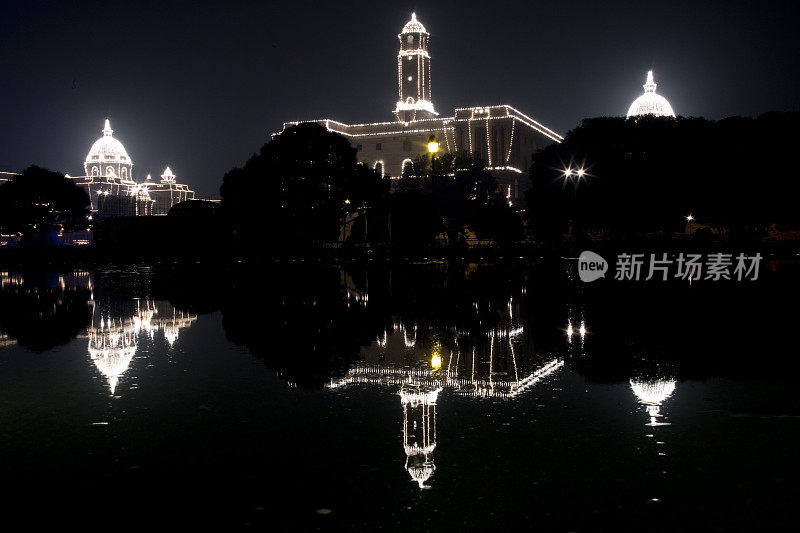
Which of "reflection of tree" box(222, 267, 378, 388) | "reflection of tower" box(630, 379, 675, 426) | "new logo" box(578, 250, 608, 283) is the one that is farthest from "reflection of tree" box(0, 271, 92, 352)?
"new logo" box(578, 250, 608, 283)

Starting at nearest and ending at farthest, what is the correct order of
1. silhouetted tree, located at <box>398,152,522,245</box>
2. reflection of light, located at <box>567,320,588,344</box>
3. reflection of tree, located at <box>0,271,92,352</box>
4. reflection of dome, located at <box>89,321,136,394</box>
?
reflection of dome, located at <box>89,321,136,394</box>
reflection of light, located at <box>567,320,588,344</box>
reflection of tree, located at <box>0,271,92,352</box>
silhouetted tree, located at <box>398,152,522,245</box>

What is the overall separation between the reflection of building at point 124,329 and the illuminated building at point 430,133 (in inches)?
5006

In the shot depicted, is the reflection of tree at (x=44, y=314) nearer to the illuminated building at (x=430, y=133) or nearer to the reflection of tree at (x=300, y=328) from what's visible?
the reflection of tree at (x=300, y=328)

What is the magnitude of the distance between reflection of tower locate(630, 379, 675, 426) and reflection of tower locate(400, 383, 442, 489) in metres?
2.13

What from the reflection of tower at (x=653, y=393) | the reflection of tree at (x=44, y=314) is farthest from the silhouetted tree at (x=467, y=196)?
the reflection of tower at (x=653, y=393)

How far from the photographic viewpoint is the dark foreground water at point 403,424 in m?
5.78

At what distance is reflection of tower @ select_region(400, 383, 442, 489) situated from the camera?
21.8ft

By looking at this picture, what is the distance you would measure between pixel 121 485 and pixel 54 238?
125 metres

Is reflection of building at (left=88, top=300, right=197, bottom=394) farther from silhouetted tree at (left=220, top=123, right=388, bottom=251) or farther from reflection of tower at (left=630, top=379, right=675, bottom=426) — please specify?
silhouetted tree at (left=220, top=123, right=388, bottom=251)

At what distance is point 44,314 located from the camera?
20609mm

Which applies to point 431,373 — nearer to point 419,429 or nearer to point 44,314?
point 419,429

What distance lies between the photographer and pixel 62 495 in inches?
239

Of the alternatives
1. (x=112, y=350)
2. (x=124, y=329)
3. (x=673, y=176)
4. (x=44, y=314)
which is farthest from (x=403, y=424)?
(x=673, y=176)

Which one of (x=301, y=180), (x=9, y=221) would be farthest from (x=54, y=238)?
(x=301, y=180)
